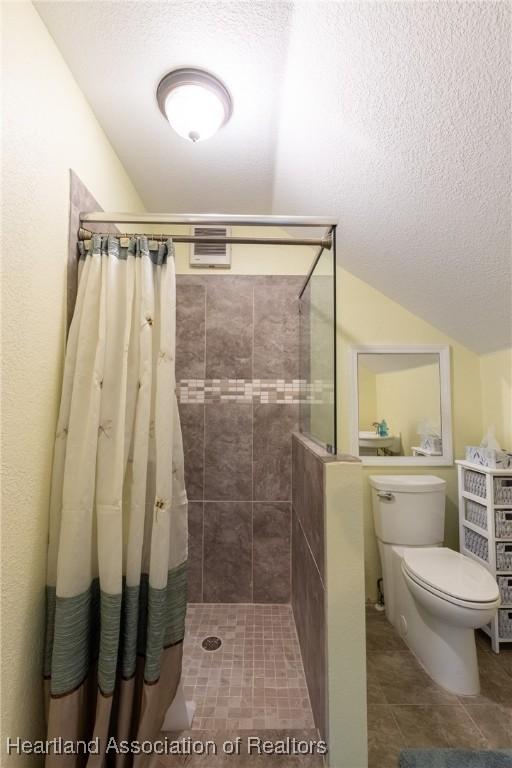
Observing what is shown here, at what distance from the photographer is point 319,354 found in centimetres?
152

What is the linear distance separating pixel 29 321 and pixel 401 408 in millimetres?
2037

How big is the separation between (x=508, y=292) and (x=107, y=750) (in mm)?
2240

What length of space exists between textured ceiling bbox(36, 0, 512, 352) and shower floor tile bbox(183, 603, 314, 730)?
1952mm

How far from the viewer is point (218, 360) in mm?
2113

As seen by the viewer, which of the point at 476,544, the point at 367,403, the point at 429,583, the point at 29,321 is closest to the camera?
the point at 29,321

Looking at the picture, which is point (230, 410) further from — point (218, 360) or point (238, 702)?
point (238, 702)

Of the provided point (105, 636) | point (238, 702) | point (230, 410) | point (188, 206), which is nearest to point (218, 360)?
point (230, 410)

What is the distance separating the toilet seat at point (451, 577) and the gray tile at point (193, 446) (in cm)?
122

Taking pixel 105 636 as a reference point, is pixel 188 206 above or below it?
above

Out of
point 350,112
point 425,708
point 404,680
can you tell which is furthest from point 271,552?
point 350,112

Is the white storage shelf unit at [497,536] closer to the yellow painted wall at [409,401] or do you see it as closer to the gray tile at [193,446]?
the yellow painted wall at [409,401]

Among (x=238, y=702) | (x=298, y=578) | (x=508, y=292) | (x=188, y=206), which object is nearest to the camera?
(x=238, y=702)

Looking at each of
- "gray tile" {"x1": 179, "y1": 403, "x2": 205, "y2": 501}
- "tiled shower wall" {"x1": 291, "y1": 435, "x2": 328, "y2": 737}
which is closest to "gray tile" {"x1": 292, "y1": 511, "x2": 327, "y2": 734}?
"tiled shower wall" {"x1": 291, "y1": 435, "x2": 328, "y2": 737}

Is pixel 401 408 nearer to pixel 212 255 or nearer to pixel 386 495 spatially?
pixel 386 495
